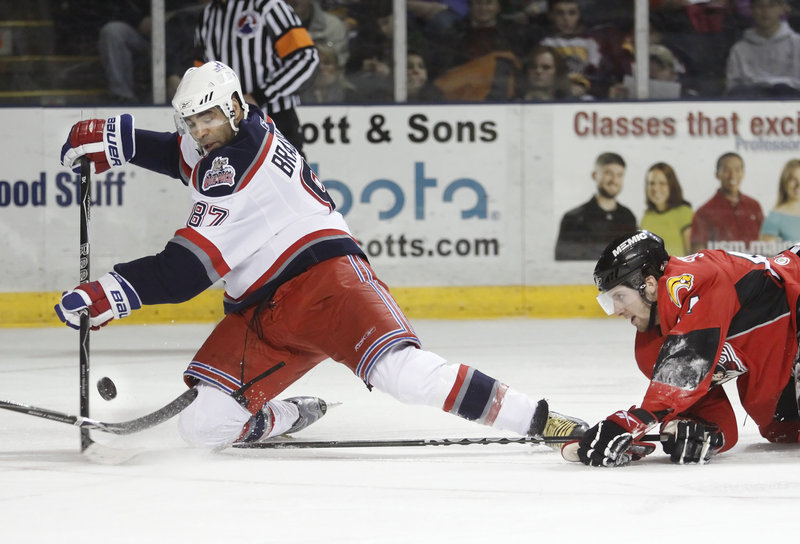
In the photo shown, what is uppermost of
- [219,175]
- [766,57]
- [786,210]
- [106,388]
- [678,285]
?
[766,57]

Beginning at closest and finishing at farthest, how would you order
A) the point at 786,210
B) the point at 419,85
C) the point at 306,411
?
the point at 306,411 < the point at 786,210 < the point at 419,85

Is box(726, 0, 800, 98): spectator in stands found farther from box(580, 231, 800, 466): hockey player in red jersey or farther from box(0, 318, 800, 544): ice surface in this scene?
box(580, 231, 800, 466): hockey player in red jersey

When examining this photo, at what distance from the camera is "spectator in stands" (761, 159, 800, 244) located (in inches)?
248

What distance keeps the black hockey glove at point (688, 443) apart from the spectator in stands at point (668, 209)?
3.45 metres

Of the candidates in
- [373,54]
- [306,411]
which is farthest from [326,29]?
[306,411]

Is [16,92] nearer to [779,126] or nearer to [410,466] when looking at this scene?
[779,126]

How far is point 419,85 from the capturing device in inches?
255

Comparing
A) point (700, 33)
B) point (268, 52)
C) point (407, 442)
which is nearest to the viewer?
point (407, 442)

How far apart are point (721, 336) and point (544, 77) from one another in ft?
12.6

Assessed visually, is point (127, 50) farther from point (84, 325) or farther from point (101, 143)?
point (84, 325)

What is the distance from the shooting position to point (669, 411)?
288 cm

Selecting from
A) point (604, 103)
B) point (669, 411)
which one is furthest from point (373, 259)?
point (669, 411)

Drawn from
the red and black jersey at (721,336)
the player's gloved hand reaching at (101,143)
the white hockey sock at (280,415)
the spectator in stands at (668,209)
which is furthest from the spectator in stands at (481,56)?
the red and black jersey at (721,336)

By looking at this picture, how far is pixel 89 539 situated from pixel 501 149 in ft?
14.4
